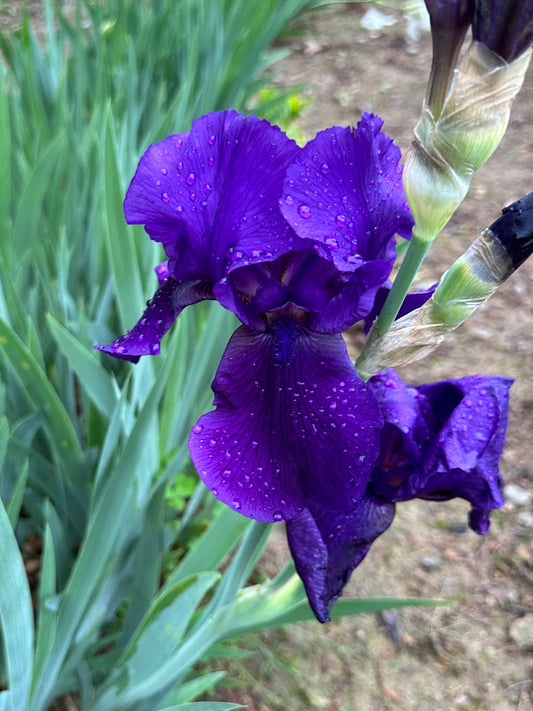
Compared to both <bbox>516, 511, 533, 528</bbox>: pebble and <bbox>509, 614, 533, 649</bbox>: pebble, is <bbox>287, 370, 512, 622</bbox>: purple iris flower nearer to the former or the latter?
<bbox>509, 614, 533, 649</bbox>: pebble

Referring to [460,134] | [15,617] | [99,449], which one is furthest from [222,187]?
[99,449]

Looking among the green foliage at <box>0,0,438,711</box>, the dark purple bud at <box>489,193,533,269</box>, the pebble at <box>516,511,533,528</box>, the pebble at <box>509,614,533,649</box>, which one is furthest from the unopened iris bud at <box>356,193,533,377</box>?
the pebble at <box>516,511,533,528</box>

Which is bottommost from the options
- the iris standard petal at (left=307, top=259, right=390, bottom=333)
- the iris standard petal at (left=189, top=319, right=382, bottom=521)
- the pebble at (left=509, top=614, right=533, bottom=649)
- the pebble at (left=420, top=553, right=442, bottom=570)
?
the pebble at (left=509, top=614, right=533, bottom=649)

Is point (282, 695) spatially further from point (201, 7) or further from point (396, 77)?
point (396, 77)

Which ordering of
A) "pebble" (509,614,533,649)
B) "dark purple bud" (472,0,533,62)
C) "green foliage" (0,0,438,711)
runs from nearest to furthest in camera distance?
"dark purple bud" (472,0,533,62), "green foliage" (0,0,438,711), "pebble" (509,614,533,649)

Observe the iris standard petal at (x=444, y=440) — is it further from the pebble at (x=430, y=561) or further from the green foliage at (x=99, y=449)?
the pebble at (x=430, y=561)

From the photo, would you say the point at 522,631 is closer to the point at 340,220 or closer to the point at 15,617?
the point at 15,617
